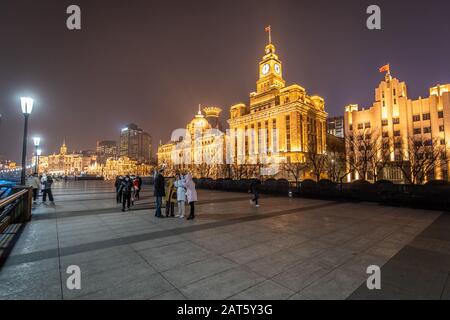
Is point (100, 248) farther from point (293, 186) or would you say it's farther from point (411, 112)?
point (411, 112)

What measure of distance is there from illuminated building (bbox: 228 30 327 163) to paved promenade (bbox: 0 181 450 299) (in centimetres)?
7181

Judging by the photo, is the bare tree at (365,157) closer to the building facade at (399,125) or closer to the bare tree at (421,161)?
the building facade at (399,125)

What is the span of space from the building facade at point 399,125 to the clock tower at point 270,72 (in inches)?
1622

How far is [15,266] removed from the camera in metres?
4.51

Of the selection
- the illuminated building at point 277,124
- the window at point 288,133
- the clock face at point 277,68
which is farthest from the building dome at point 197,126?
the window at point 288,133

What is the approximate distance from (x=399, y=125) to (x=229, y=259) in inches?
3129

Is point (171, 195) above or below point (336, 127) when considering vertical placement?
below

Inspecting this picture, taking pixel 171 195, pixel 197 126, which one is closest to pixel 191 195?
pixel 171 195

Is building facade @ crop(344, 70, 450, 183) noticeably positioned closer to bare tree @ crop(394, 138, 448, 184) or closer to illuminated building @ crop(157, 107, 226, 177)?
bare tree @ crop(394, 138, 448, 184)

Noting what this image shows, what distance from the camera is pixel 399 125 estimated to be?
64000 millimetres

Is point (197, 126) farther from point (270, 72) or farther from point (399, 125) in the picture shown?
point (399, 125)

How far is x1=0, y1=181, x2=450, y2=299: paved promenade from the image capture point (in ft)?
11.7

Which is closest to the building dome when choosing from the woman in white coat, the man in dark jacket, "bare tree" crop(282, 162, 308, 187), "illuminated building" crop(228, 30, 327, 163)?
"illuminated building" crop(228, 30, 327, 163)
